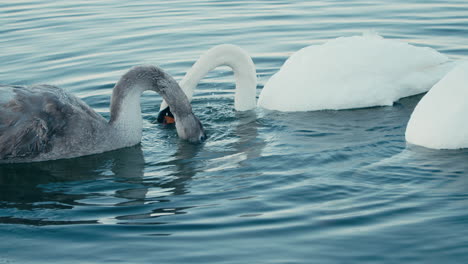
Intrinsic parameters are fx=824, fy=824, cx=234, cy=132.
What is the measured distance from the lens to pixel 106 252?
6.53 metres

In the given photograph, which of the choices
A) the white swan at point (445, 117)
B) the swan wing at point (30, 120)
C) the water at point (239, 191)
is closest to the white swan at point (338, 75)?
the water at point (239, 191)

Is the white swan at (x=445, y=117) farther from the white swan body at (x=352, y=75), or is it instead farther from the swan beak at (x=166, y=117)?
the swan beak at (x=166, y=117)

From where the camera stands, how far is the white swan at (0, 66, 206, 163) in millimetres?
9109

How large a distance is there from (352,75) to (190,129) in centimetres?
240

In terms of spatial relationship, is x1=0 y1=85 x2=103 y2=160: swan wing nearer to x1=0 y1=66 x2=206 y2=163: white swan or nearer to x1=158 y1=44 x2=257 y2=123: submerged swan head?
x1=0 y1=66 x2=206 y2=163: white swan

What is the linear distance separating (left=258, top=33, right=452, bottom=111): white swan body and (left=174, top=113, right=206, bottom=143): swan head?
5.22ft

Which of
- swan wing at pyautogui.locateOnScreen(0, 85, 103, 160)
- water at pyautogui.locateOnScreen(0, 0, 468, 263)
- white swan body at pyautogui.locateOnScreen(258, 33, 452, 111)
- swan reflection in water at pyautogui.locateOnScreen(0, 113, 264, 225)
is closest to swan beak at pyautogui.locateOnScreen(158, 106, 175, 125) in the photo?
water at pyautogui.locateOnScreen(0, 0, 468, 263)

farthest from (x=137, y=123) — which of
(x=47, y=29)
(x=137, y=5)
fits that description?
(x=137, y=5)

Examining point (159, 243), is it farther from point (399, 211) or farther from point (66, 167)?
point (66, 167)

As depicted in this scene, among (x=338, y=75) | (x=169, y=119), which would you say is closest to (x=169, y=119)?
(x=169, y=119)

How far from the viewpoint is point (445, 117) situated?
8.62 metres

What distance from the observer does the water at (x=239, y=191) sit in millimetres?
6504

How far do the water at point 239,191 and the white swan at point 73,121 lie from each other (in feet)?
0.56

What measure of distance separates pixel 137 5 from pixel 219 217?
12896 mm
